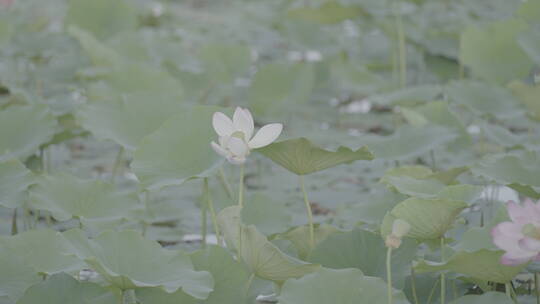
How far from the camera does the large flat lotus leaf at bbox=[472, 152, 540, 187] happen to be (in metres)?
1.44

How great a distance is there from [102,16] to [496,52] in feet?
4.32

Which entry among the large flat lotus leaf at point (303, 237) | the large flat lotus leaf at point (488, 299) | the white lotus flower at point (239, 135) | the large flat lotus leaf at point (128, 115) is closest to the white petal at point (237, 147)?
the white lotus flower at point (239, 135)

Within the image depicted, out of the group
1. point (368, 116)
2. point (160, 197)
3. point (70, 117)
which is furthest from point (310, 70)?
point (70, 117)

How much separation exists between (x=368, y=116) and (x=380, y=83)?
0.90ft

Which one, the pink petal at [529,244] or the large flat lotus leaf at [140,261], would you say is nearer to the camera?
the pink petal at [529,244]

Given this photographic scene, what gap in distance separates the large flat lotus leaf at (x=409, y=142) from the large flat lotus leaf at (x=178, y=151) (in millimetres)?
454

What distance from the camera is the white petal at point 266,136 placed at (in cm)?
123

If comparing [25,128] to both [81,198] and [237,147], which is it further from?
[237,147]

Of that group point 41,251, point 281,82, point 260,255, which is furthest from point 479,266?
point 281,82

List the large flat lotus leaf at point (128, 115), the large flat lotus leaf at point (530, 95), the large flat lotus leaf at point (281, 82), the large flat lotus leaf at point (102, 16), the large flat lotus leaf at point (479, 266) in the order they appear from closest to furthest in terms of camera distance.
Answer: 1. the large flat lotus leaf at point (479, 266)
2. the large flat lotus leaf at point (128, 115)
3. the large flat lotus leaf at point (530, 95)
4. the large flat lotus leaf at point (281, 82)
5. the large flat lotus leaf at point (102, 16)

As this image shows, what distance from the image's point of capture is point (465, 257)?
1.12 metres

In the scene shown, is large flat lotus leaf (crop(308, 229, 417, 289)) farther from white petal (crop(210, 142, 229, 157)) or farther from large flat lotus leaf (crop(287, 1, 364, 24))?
large flat lotus leaf (crop(287, 1, 364, 24))

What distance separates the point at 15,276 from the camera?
1265mm

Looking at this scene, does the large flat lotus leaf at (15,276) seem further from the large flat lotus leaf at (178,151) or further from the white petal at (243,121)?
the white petal at (243,121)
